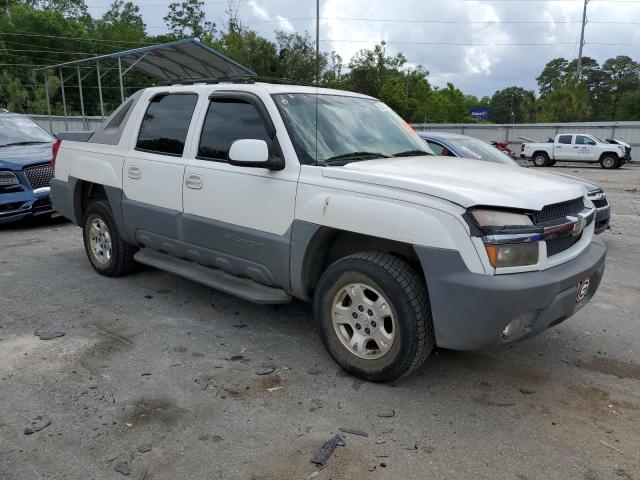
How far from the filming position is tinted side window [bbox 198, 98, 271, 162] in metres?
3.97

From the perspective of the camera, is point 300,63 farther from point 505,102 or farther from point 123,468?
point 505,102

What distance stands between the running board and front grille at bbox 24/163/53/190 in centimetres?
407

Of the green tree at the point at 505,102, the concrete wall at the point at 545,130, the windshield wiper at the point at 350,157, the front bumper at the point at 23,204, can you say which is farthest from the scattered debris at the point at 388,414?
the green tree at the point at 505,102

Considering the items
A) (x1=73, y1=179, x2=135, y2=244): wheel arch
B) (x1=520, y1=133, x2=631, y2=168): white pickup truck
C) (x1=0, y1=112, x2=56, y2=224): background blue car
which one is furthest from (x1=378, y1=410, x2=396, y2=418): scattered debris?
(x1=520, y1=133, x2=631, y2=168): white pickup truck

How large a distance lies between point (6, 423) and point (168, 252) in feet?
6.70

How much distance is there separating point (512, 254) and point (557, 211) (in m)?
0.54

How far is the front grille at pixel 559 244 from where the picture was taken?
3.11 meters

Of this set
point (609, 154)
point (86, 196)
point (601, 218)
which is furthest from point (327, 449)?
point (609, 154)

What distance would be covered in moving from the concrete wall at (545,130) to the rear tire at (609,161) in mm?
6513

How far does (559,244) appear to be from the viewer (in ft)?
10.5

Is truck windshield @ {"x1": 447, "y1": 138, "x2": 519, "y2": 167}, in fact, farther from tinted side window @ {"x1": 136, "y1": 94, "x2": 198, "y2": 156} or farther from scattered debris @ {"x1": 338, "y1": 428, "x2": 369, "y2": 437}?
scattered debris @ {"x1": 338, "y1": 428, "x2": 369, "y2": 437}

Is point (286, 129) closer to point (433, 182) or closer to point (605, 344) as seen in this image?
point (433, 182)

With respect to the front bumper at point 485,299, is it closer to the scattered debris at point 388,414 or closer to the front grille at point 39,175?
the scattered debris at point 388,414

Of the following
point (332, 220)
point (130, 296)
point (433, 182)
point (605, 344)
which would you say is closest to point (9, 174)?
point (130, 296)
